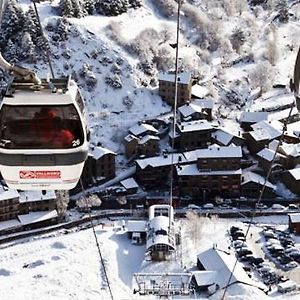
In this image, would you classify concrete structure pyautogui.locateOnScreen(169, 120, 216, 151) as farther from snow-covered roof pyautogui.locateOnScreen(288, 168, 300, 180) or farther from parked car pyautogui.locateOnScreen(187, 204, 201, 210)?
snow-covered roof pyautogui.locateOnScreen(288, 168, 300, 180)

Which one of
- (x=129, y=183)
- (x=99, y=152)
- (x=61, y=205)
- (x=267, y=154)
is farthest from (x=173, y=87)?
(x=61, y=205)

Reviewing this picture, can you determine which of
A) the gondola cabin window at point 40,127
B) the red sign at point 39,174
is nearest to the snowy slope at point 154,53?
the red sign at point 39,174

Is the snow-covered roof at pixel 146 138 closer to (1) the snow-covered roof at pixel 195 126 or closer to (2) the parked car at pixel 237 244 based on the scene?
(1) the snow-covered roof at pixel 195 126

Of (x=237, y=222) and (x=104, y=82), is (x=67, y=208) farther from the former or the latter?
(x=104, y=82)

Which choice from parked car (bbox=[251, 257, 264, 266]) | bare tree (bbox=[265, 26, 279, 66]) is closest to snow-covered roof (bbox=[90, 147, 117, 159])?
parked car (bbox=[251, 257, 264, 266])

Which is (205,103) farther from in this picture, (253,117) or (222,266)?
(222,266)
